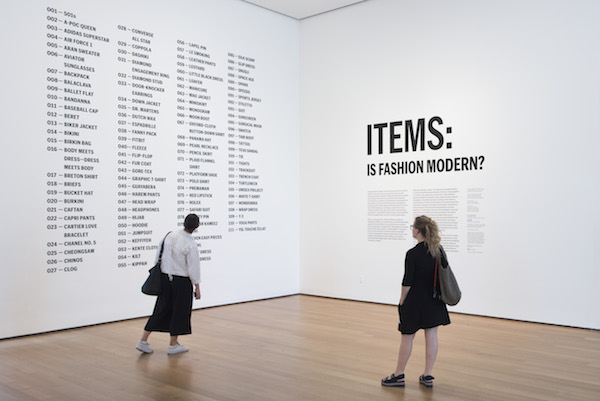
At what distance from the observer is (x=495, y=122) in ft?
24.2

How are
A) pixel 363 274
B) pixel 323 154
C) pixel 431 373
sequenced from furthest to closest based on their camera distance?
pixel 323 154 < pixel 363 274 < pixel 431 373

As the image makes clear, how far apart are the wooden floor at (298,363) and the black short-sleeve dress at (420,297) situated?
53 cm

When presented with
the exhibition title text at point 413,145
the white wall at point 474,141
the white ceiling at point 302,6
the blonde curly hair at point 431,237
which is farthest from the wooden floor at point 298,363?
the white ceiling at point 302,6

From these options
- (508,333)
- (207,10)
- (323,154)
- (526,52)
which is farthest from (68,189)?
(526,52)

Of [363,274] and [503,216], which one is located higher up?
[503,216]

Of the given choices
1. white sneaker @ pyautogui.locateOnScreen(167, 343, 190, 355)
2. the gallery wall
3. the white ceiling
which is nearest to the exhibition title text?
the gallery wall

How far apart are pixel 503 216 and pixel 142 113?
16.4ft

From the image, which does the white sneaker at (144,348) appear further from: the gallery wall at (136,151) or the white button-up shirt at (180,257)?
the gallery wall at (136,151)

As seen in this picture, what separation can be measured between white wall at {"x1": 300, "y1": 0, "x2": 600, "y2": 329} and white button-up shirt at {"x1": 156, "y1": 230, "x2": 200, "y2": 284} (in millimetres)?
3828

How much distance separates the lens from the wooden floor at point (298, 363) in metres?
4.27

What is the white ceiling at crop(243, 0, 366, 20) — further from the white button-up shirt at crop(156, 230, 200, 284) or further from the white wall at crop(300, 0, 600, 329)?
the white button-up shirt at crop(156, 230, 200, 284)

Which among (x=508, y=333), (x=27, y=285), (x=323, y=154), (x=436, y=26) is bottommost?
(x=508, y=333)

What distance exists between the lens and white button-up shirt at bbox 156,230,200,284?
5.35 metres

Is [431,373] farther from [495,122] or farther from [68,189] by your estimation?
[68,189]
